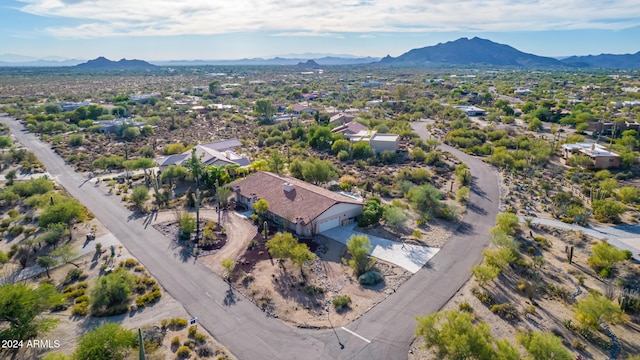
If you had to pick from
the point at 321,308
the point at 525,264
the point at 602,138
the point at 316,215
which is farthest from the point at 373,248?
the point at 602,138

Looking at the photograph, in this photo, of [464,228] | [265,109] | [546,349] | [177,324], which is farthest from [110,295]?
[265,109]

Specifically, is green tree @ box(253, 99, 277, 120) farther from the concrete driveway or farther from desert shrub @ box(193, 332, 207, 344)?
desert shrub @ box(193, 332, 207, 344)

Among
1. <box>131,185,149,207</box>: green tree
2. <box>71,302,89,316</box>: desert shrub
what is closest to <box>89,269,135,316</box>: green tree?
<box>71,302,89,316</box>: desert shrub

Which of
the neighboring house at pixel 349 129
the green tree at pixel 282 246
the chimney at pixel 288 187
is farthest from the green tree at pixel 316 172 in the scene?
the neighboring house at pixel 349 129

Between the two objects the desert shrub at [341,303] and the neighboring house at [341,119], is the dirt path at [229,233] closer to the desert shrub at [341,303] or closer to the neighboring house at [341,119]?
the desert shrub at [341,303]

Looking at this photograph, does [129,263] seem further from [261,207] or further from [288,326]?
[288,326]
